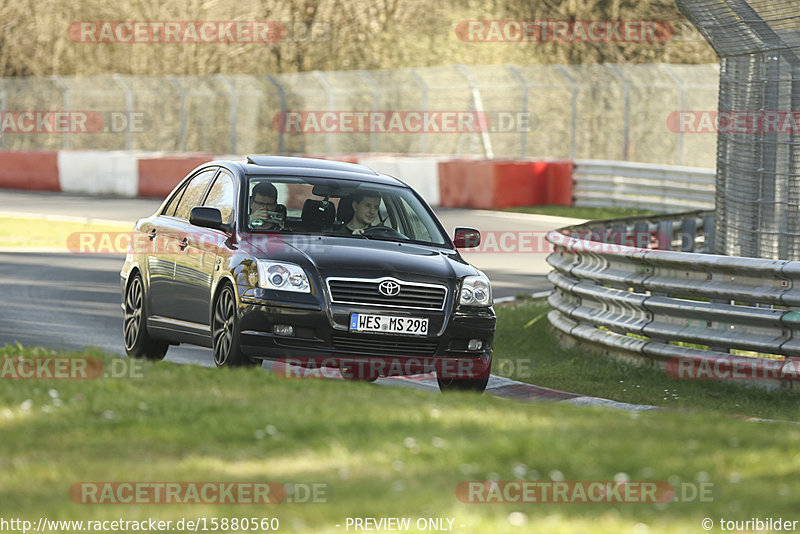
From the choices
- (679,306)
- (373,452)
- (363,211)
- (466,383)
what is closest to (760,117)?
(679,306)

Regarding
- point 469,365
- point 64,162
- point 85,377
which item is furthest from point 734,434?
point 64,162

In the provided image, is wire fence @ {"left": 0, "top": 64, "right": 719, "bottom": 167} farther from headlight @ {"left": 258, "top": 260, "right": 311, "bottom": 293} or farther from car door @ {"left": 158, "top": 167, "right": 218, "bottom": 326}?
headlight @ {"left": 258, "top": 260, "right": 311, "bottom": 293}

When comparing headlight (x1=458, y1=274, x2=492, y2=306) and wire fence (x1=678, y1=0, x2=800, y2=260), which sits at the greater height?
wire fence (x1=678, y1=0, x2=800, y2=260)

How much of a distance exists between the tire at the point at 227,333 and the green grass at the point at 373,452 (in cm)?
133

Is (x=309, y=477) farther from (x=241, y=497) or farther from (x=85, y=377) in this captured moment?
(x=85, y=377)

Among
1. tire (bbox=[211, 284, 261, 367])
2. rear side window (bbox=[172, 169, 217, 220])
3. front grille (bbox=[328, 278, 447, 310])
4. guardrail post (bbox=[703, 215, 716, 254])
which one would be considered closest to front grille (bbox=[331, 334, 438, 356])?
front grille (bbox=[328, 278, 447, 310])

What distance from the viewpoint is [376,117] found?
36.3m

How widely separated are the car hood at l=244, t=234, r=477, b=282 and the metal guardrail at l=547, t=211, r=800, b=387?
196 centimetres

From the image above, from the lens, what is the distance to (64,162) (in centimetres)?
3450

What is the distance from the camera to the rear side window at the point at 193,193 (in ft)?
36.3

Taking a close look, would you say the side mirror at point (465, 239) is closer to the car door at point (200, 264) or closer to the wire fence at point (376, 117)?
the car door at point (200, 264)

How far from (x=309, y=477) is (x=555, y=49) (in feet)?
150

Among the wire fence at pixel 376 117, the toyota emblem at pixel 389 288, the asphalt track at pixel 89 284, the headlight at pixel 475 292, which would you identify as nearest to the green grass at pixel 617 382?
the asphalt track at pixel 89 284

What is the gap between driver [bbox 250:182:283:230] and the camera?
10.1m
